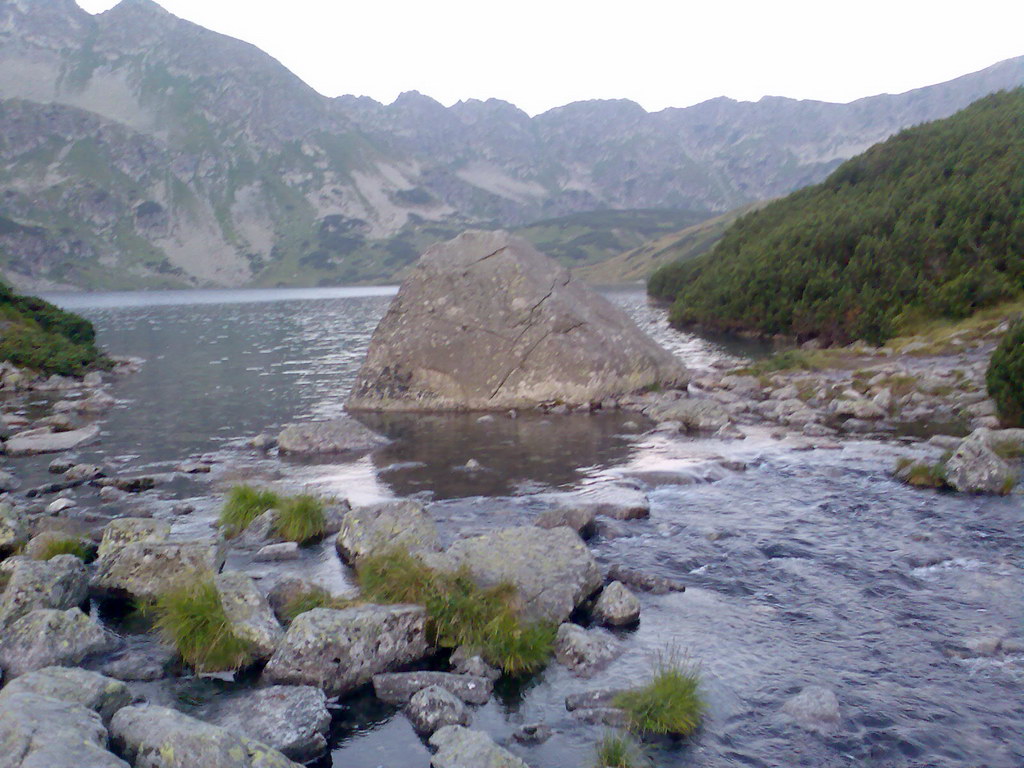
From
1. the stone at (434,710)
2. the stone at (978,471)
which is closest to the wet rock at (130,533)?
the stone at (434,710)

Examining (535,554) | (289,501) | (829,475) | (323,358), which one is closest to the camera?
(535,554)

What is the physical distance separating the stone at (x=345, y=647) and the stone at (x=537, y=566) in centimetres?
158

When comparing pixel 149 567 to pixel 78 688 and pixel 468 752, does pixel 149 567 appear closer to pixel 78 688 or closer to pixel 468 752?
pixel 78 688

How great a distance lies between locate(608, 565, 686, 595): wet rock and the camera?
11430mm

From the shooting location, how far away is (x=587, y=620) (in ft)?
34.7

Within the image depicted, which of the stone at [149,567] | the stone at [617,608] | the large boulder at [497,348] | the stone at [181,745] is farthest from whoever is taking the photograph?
the large boulder at [497,348]

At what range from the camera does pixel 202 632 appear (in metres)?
9.38

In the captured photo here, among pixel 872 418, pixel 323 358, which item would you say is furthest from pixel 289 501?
pixel 323 358

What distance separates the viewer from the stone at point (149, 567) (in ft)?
36.8

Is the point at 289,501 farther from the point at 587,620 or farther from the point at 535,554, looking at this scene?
the point at 587,620

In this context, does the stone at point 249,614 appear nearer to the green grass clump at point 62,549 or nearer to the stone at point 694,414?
the green grass clump at point 62,549

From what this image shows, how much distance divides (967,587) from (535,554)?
6.34 m

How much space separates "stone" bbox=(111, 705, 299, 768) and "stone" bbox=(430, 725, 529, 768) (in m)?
1.38

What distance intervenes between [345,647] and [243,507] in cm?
676
